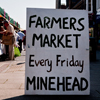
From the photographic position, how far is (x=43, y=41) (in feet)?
13.4

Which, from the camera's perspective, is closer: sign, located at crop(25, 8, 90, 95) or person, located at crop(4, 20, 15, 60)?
sign, located at crop(25, 8, 90, 95)

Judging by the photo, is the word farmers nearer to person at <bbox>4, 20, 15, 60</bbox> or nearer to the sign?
the sign

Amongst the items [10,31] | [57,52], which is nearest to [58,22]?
[57,52]

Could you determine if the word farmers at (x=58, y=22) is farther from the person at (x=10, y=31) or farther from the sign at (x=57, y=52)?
the person at (x=10, y=31)

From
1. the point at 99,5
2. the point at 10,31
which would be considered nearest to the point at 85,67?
the point at 10,31

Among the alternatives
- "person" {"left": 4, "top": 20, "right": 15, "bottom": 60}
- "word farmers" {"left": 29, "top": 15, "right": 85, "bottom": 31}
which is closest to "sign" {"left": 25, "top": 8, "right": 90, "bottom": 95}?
"word farmers" {"left": 29, "top": 15, "right": 85, "bottom": 31}

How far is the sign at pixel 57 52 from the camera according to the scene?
4.09 metres

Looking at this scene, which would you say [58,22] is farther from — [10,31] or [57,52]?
[10,31]

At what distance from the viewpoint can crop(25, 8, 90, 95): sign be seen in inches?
161

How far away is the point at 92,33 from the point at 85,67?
863 inches

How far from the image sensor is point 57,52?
4.14m

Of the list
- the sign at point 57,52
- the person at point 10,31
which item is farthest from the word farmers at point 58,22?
the person at point 10,31

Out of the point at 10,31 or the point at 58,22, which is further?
the point at 10,31

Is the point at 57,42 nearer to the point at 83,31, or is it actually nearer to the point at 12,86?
the point at 83,31
